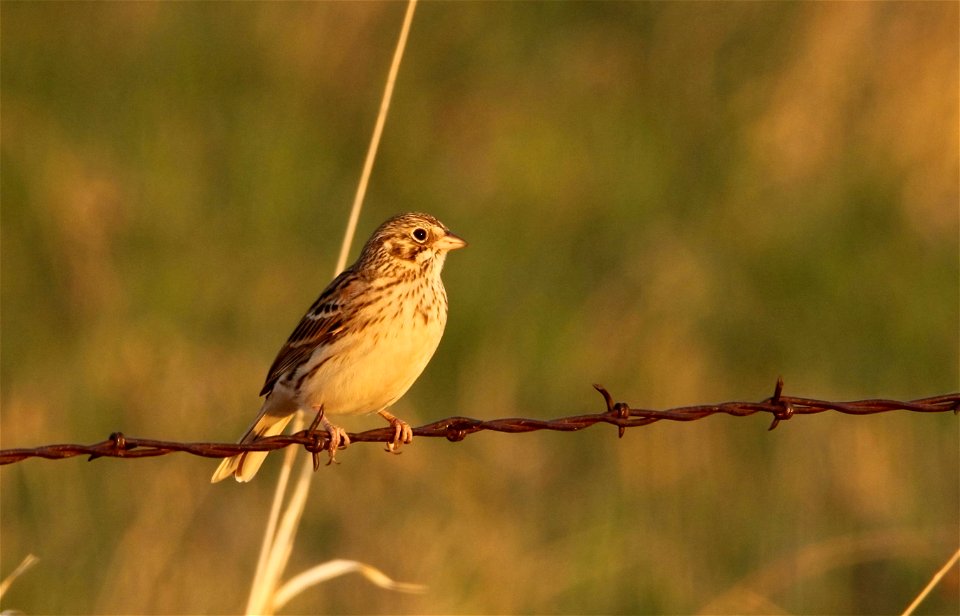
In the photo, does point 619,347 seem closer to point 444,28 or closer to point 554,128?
point 554,128

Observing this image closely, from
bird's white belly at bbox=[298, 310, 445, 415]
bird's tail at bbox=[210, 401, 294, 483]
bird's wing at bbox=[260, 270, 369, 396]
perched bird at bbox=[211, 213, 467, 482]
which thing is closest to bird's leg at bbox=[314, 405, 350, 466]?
perched bird at bbox=[211, 213, 467, 482]

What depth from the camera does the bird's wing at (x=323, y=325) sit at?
27.9 feet

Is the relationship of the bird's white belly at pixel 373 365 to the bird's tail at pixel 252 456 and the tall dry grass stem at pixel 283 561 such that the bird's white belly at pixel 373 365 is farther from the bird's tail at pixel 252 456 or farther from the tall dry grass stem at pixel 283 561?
the tall dry grass stem at pixel 283 561

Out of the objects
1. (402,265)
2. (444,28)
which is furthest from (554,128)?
(402,265)

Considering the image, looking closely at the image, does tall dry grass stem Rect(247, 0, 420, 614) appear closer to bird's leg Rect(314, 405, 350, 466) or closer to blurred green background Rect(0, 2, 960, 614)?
bird's leg Rect(314, 405, 350, 466)

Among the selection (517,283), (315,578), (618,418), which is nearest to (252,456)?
(315,578)

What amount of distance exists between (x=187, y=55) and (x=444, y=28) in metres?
2.44

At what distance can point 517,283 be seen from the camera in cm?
1450

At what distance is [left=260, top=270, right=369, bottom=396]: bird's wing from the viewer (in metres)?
8.50

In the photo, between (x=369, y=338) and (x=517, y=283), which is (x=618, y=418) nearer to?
(x=369, y=338)

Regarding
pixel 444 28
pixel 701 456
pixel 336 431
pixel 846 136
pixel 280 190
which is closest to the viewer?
pixel 336 431

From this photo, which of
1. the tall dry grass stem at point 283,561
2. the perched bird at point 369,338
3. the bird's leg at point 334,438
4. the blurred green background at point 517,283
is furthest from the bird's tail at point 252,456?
the blurred green background at point 517,283

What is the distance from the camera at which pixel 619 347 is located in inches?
555

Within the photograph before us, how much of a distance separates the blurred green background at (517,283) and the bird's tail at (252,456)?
2.48 meters
